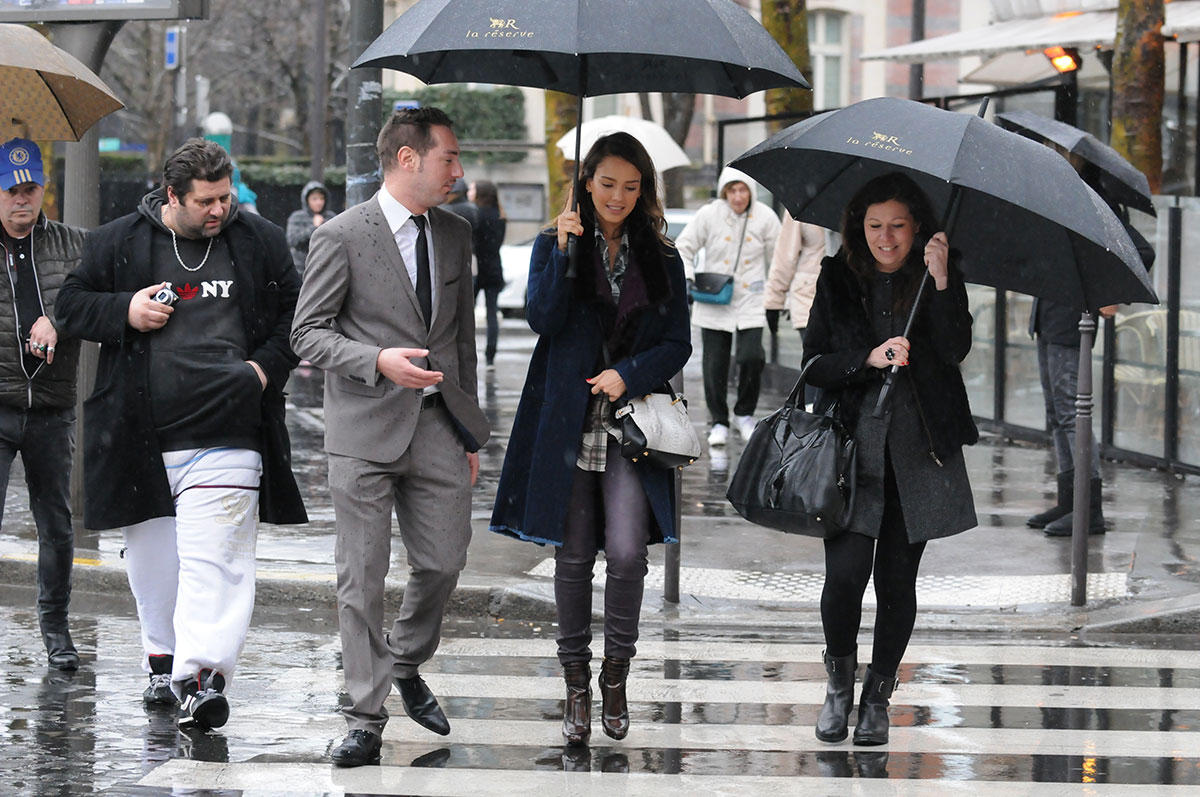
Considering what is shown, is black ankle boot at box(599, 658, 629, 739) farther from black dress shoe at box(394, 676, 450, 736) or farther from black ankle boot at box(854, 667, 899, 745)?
black ankle boot at box(854, 667, 899, 745)

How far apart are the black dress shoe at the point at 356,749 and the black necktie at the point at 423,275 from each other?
4.11 feet

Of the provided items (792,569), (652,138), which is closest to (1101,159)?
(792,569)

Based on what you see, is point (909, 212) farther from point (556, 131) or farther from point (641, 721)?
point (556, 131)

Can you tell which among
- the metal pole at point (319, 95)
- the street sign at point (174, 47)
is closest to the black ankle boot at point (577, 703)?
the street sign at point (174, 47)

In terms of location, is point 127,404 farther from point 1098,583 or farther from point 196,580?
point 1098,583

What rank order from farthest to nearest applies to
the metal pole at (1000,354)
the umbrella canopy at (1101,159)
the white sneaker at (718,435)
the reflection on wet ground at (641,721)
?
the metal pole at (1000,354) < the white sneaker at (718,435) < the umbrella canopy at (1101,159) < the reflection on wet ground at (641,721)

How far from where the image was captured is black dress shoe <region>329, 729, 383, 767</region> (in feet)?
17.3

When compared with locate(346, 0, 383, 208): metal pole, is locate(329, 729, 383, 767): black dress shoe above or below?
below

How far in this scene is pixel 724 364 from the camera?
40.3 feet

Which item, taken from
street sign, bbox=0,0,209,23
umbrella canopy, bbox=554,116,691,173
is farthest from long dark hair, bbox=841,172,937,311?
umbrella canopy, bbox=554,116,691,173

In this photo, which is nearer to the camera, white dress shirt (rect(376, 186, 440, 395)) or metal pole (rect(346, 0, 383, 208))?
white dress shirt (rect(376, 186, 440, 395))

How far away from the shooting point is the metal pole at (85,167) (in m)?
8.91

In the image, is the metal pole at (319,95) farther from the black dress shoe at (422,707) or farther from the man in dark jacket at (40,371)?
the black dress shoe at (422,707)

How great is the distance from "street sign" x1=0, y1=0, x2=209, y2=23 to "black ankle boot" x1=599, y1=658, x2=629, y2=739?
455 cm
